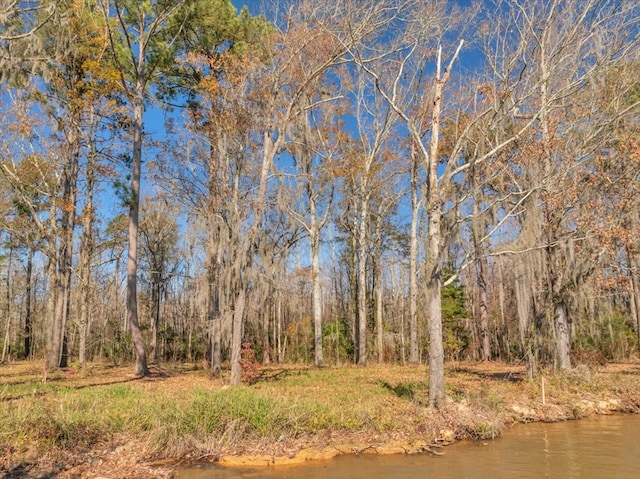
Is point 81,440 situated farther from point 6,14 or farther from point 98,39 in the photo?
point 98,39

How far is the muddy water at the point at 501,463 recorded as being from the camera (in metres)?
6.08

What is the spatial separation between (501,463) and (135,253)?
40.2 ft

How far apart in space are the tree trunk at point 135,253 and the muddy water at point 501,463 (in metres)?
9.18

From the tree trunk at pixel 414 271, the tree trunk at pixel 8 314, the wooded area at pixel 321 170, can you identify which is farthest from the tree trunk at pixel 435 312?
the tree trunk at pixel 8 314

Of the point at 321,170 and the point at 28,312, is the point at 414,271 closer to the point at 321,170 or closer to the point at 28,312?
the point at 321,170

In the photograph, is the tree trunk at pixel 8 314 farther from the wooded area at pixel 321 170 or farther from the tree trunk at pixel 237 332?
the tree trunk at pixel 237 332

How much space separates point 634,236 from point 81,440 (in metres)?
13.1

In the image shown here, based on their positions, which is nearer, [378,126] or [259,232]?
[259,232]

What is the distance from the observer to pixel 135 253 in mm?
14898

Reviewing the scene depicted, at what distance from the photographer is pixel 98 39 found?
15125 mm

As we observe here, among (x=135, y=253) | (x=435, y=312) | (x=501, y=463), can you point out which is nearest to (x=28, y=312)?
(x=135, y=253)

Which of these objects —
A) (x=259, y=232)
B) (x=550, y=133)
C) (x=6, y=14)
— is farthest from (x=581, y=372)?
(x=6, y=14)

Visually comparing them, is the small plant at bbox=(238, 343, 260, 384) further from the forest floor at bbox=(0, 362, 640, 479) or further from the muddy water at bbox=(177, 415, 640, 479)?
the muddy water at bbox=(177, 415, 640, 479)

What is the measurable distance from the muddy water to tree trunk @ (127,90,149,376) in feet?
30.1
